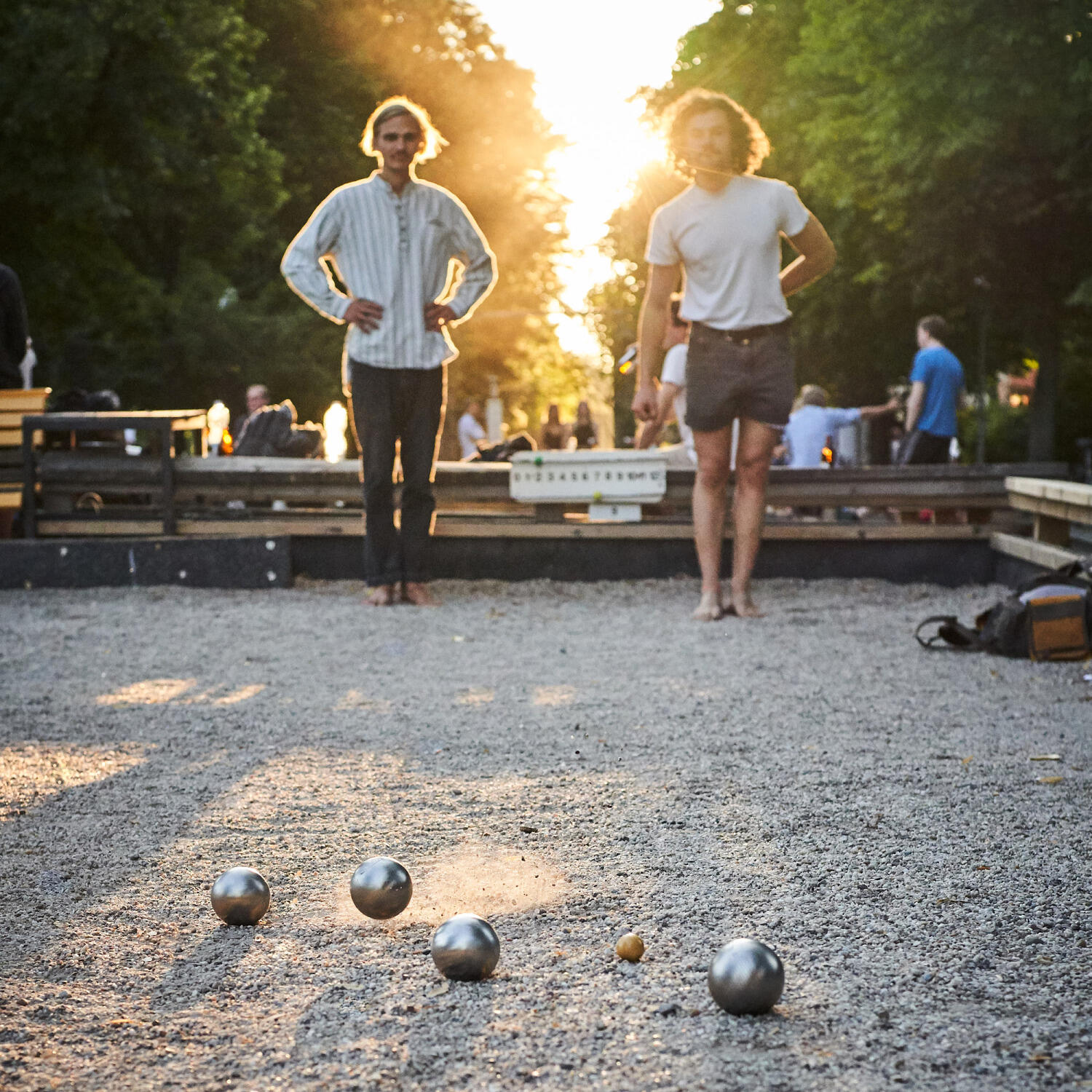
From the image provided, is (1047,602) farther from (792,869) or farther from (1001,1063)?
(1001,1063)

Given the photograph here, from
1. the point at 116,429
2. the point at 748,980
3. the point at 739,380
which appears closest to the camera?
the point at 748,980

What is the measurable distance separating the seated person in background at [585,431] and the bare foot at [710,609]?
19.9 meters

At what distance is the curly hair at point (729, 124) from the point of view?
7180 millimetres

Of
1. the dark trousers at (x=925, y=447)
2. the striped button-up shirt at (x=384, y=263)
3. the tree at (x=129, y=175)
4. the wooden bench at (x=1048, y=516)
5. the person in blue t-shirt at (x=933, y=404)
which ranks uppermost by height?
the tree at (x=129, y=175)

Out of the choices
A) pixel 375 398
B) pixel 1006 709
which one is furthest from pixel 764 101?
pixel 1006 709

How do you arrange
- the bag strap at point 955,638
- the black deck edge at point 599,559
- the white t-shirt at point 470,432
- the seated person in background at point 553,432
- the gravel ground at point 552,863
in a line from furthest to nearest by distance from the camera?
the seated person in background at point 553,432 < the white t-shirt at point 470,432 < the black deck edge at point 599,559 < the bag strap at point 955,638 < the gravel ground at point 552,863

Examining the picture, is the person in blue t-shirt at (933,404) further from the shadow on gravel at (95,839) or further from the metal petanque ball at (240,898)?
the metal petanque ball at (240,898)

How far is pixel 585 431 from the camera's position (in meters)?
27.3

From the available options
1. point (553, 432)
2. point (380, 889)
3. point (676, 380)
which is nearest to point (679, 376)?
point (676, 380)

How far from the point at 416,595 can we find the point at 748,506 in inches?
72.7

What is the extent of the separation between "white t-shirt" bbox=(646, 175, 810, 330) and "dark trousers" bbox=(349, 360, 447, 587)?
57.1 inches

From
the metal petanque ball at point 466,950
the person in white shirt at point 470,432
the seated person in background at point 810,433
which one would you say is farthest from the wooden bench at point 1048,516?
the person in white shirt at point 470,432

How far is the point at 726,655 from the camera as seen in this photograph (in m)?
6.04

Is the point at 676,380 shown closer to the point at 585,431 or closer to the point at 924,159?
the point at 924,159
